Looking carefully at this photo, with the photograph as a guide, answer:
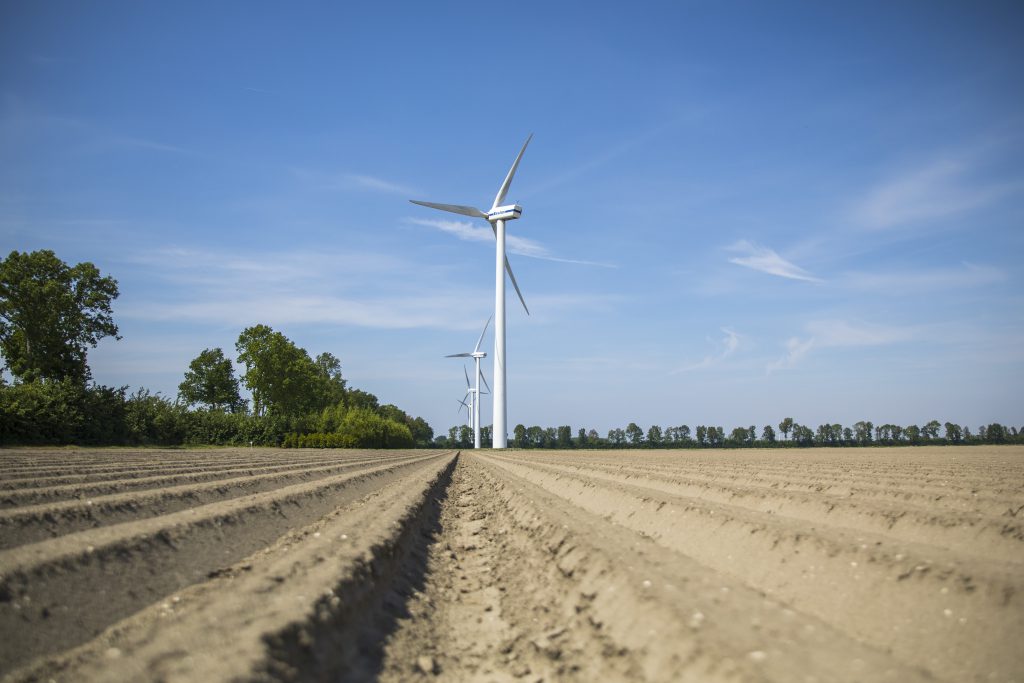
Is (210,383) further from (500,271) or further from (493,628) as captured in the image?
(493,628)

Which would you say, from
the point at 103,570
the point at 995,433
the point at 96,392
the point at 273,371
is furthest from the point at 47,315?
the point at 995,433

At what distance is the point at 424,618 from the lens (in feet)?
15.0

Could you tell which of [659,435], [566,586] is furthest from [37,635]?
[659,435]

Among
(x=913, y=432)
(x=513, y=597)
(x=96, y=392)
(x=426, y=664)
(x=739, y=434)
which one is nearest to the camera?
(x=426, y=664)

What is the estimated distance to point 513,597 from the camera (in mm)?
5160

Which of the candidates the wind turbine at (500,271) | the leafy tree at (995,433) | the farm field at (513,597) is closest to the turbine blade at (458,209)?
the wind turbine at (500,271)

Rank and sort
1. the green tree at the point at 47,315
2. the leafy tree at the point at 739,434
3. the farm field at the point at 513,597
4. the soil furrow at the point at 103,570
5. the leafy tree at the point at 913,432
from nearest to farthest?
1. the farm field at the point at 513,597
2. the soil furrow at the point at 103,570
3. the green tree at the point at 47,315
4. the leafy tree at the point at 913,432
5. the leafy tree at the point at 739,434

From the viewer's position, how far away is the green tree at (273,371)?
66188 millimetres

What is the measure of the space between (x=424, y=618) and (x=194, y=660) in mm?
2046

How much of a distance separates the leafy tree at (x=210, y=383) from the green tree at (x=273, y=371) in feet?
47.9

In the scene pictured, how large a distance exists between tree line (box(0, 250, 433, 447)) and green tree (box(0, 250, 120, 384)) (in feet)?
0.22

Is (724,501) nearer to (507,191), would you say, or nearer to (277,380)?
(507,191)

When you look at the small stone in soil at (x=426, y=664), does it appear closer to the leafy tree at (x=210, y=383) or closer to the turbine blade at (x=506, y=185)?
the turbine blade at (x=506, y=185)

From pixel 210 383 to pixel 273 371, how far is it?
1730 centimetres
